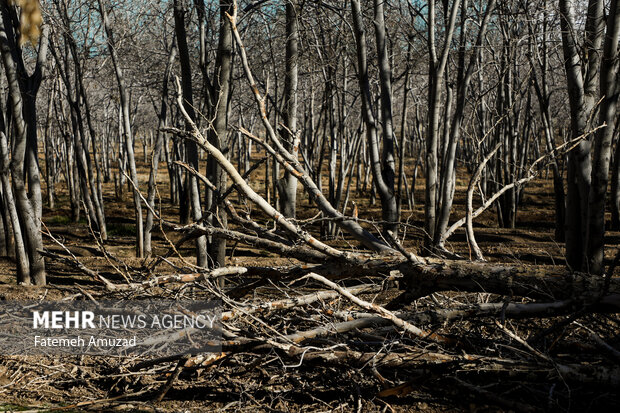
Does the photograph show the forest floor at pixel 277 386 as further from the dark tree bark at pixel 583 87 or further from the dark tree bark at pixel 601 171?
the dark tree bark at pixel 583 87

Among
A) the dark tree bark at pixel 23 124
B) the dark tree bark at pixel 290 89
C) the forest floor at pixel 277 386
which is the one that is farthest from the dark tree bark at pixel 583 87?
the dark tree bark at pixel 23 124

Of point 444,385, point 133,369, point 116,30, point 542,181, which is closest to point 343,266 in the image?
point 444,385

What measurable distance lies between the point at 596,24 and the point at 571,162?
164 centimetres

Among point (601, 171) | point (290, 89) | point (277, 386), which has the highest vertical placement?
point (290, 89)

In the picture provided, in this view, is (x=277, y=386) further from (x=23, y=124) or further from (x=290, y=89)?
(x=23, y=124)

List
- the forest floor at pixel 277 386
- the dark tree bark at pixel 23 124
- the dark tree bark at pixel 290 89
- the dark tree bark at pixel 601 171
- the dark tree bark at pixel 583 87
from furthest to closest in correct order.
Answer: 1. the dark tree bark at pixel 290 89
2. the dark tree bark at pixel 23 124
3. the dark tree bark at pixel 583 87
4. the dark tree bark at pixel 601 171
5. the forest floor at pixel 277 386

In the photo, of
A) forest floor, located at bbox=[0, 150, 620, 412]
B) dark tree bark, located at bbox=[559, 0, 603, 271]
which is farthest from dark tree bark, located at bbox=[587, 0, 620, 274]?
forest floor, located at bbox=[0, 150, 620, 412]

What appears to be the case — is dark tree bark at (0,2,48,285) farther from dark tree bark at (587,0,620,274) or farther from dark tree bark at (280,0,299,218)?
dark tree bark at (587,0,620,274)

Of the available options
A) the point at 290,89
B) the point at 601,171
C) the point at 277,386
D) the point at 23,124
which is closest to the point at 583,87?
the point at 601,171

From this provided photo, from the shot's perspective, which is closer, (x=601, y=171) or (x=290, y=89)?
(x=601, y=171)

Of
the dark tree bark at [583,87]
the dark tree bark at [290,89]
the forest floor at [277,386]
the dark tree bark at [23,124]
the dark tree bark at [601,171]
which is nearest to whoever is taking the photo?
the forest floor at [277,386]

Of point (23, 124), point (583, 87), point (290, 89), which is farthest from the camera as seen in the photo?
point (290, 89)

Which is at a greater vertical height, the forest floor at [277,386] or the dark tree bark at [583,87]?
the dark tree bark at [583,87]

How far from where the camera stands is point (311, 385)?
364cm
